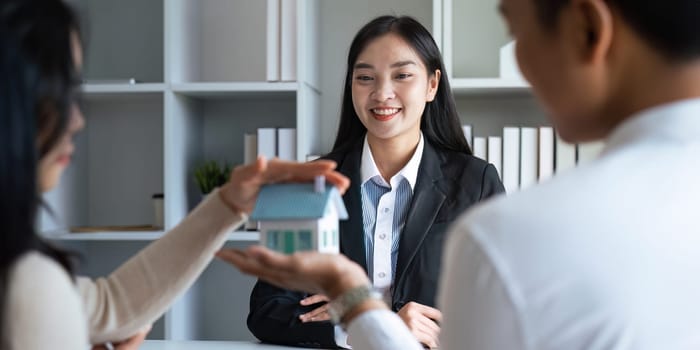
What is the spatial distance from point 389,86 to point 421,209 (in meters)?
0.39

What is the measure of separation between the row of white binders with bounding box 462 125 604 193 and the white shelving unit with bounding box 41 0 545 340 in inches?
6.9

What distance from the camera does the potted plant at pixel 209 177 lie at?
280 cm

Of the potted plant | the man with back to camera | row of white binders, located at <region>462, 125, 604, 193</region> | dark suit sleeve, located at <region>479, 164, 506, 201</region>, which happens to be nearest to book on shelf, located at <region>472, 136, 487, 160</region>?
row of white binders, located at <region>462, 125, 604, 193</region>

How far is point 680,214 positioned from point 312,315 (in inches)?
55.9

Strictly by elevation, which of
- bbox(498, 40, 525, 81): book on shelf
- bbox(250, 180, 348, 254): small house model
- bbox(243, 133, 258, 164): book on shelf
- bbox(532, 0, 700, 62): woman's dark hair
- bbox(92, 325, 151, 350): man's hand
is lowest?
bbox(92, 325, 151, 350): man's hand

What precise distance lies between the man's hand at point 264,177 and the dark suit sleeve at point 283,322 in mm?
776

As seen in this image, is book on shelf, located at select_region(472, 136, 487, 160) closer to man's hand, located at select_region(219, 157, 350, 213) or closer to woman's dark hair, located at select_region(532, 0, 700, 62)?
man's hand, located at select_region(219, 157, 350, 213)

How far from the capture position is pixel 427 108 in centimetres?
247

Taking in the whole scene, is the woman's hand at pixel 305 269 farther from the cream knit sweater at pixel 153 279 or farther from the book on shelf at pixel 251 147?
the book on shelf at pixel 251 147

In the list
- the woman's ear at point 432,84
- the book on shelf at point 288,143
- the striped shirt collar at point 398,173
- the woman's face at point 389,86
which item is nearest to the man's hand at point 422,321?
the striped shirt collar at point 398,173

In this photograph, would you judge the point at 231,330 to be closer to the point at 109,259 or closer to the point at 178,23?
the point at 109,259

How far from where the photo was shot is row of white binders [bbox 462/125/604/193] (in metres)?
2.72

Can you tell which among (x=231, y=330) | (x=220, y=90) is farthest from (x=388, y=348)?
(x=231, y=330)

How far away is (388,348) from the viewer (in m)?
1.00
